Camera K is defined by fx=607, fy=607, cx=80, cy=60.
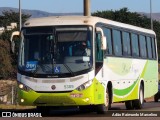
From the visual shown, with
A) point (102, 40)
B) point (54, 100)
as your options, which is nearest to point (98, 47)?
point (102, 40)

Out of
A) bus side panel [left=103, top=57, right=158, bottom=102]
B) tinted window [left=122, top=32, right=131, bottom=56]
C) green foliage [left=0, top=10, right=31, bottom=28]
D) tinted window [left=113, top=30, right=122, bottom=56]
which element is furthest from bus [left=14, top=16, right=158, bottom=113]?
green foliage [left=0, top=10, right=31, bottom=28]

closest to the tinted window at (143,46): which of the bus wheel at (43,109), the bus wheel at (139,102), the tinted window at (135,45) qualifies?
the tinted window at (135,45)

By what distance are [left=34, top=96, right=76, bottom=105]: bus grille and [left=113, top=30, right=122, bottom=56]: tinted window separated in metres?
3.86

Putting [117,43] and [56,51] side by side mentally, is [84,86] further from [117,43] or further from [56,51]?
[117,43]

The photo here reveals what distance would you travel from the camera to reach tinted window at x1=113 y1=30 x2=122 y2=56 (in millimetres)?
21866

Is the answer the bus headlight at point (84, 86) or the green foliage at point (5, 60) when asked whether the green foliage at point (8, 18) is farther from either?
the bus headlight at point (84, 86)

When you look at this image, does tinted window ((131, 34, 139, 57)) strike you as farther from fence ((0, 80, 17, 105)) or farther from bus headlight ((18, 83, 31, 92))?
fence ((0, 80, 17, 105))

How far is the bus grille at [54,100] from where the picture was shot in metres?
18.6

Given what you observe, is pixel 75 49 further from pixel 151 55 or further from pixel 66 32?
pixel 151 55

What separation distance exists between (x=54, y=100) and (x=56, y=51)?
1.55 m

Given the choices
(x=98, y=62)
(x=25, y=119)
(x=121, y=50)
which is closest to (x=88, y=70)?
(x=98, y=62)

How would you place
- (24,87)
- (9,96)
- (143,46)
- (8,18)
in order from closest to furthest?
(24,87) < (143,46) < (9,96) < (8,18)

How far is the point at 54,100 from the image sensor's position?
61.3ft

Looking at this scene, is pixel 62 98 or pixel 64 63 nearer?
pixel 62 98
